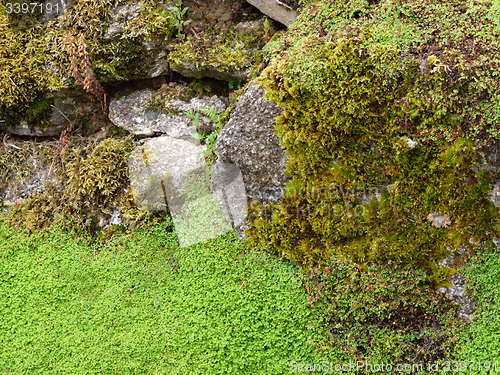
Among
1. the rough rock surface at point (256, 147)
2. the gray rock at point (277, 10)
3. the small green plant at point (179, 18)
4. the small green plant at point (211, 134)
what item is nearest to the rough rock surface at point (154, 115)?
the small green plant at point (211, 134)

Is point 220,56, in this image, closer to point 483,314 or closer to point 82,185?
point 82,185

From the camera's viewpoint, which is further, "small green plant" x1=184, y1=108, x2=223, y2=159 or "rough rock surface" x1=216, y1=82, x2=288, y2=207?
"small green plant" x1=184, y1=108, x2=223, y2=159

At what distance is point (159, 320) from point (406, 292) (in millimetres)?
3195

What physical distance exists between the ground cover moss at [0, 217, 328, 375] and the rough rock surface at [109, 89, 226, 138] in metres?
1.70

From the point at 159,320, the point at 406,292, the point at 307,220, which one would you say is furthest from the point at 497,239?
the point at 159,320

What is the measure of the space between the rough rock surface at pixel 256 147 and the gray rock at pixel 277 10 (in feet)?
4.04

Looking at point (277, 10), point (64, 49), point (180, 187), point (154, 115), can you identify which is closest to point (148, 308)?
point (180, 187)

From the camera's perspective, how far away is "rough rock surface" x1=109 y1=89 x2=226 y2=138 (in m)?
5.67

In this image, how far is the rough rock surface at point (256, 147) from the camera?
4.59 m

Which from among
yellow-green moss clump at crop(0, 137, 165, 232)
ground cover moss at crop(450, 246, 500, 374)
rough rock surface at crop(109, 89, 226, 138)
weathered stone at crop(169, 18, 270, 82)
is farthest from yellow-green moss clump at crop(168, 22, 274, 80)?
ground cover moss at crop(450, 246, 500, 374)

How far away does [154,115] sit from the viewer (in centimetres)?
580

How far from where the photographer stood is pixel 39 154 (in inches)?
237

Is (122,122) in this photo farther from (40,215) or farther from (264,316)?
(264,316)

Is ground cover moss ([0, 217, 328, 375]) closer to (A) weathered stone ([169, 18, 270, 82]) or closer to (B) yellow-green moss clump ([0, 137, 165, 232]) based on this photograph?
(B) yellow-green moss clump ([0, 137, 165, 232])
